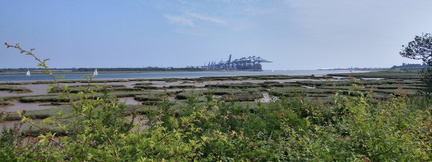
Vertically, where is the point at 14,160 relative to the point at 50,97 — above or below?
above

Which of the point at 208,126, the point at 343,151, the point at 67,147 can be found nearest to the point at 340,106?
the point at 343,151

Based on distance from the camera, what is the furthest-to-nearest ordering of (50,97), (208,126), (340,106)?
(50,97) → (340,106) → (208,126)

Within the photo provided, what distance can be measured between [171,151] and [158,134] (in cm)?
43

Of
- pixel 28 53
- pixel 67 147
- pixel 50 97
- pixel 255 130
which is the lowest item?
pixel 50 97

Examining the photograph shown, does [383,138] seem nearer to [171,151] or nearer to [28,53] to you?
[171,151]

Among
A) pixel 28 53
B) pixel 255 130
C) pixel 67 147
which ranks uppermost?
pixel 28 53

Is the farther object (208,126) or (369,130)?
(208,126)

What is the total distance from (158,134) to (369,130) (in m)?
2.88

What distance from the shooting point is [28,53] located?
277 centimetres

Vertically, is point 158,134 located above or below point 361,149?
above

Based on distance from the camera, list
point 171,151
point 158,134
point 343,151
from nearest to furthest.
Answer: point 171,151 → point 158,134 → point 343,151

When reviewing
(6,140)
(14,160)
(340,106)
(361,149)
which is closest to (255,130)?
(361,149)

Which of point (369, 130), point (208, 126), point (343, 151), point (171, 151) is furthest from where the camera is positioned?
point (208, 126)

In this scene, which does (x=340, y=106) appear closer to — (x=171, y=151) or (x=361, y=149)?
(x=361, y=149)
